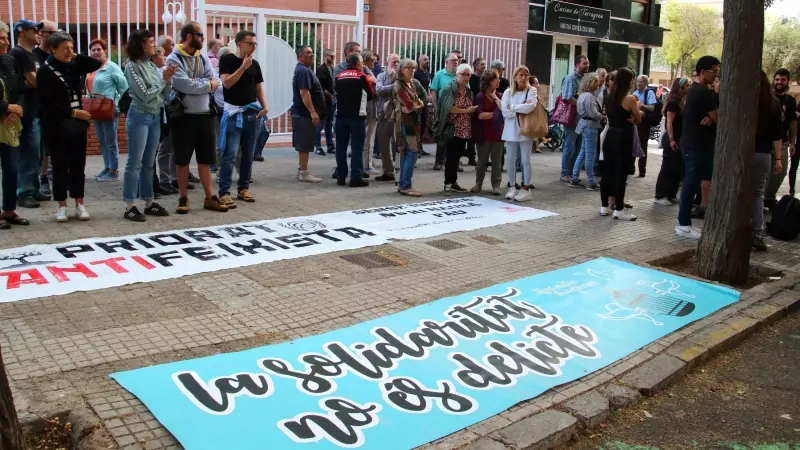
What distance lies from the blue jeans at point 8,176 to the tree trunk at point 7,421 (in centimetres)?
498

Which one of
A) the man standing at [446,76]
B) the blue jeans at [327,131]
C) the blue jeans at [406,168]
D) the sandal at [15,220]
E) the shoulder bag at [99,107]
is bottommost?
the sandal at [15,220]

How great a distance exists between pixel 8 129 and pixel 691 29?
56987mm

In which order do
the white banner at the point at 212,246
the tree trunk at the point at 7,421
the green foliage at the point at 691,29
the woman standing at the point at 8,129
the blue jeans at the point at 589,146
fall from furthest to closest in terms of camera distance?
the green foliage at the point at 691,29
the blue jeans at the point at 589,146
the woman standing at the point at 8,129
the white banner at the point at 212,246
the tree trunk at the point at 7,421

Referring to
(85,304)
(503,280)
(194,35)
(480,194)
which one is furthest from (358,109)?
(85,304)

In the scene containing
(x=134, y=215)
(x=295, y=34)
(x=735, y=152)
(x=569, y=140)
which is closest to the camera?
(x=735, y=152)

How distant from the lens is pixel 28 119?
25.8 feet

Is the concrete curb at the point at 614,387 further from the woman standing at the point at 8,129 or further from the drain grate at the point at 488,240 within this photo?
the woman standing at the point at 8,129

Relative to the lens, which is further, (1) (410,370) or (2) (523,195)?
(2) (523,195)

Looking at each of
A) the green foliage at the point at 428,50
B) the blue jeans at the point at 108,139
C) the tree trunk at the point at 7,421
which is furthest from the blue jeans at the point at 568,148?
the tree trunk at the point at 7,421

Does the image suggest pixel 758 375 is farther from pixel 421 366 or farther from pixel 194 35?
pixel 194 35

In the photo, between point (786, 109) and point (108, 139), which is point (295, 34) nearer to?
point (108, 139)

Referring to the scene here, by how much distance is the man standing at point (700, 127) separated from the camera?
317 inches

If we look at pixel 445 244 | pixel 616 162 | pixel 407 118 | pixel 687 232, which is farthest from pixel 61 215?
pixel 687 232

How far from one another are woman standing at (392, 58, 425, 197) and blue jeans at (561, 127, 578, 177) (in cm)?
300
